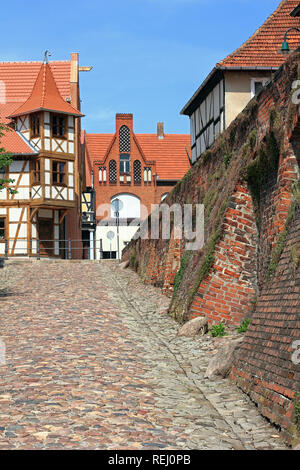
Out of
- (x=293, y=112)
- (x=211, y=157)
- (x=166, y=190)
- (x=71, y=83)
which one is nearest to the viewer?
(x=293, y=112)

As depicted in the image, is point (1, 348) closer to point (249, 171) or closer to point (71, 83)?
point (249, 171)

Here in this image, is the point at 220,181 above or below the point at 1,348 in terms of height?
above

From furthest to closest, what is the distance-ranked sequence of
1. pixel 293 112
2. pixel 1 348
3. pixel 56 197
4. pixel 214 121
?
1. pixel 56 197
2. pixel 214 121
3. pixel 1 348
4. pixel 293 112

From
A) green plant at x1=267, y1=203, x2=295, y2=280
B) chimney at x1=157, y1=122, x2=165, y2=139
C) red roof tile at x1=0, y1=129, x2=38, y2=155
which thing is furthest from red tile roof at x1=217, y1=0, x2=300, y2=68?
chimney at x1=157, y1=122, x2=165, y2=139

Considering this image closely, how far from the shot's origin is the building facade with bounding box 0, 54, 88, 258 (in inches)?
1479

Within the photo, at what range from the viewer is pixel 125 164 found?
53.0 metres

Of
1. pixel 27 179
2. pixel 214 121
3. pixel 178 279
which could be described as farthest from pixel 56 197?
pixel 178 279

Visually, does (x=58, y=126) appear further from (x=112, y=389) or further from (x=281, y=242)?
(x=112, y=389)

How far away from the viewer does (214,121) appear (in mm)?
24797

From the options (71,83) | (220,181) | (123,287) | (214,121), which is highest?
(71,83)

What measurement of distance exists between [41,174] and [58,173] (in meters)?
1.15

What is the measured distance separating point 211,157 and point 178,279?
9.66ft

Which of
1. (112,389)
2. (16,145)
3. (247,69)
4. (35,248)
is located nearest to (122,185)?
(16,145)

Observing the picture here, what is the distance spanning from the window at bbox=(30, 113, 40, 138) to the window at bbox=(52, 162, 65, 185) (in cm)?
192
